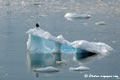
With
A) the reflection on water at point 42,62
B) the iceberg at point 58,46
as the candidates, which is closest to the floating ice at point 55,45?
the iceberg at point 58,46

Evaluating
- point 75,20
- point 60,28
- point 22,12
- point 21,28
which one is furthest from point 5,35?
point 22,12

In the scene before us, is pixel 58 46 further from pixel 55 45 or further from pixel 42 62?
pixel 42 62

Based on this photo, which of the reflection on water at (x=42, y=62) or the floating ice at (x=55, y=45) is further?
the floating ice at (x=55, y=45)

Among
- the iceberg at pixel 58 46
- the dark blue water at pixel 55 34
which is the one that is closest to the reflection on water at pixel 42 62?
the dark blue water at pixel 55 34

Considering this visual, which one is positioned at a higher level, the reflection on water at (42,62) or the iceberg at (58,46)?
the iceberg at (58,46)

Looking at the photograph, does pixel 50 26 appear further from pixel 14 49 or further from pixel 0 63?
pixel 0 63

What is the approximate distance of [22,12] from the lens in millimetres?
20703

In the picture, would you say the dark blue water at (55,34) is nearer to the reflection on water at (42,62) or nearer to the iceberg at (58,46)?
the reflection on water at (42,62)

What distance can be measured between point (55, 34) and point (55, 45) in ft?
10.7

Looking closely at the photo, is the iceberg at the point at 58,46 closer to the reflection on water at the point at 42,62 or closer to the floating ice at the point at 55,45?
the floating ice at the point at 55,45

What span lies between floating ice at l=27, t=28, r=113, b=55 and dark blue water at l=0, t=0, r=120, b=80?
0.30 metres

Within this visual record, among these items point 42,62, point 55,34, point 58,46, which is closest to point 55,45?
point 58,46

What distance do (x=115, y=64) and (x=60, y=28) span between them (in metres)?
5.98

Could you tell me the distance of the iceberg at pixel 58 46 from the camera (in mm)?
10898
